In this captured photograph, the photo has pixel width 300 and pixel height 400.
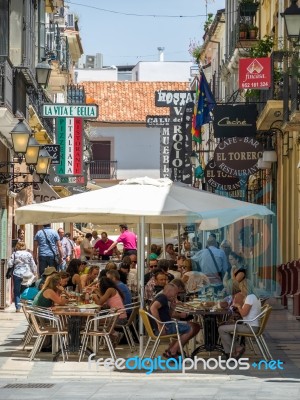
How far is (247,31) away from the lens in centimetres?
3484

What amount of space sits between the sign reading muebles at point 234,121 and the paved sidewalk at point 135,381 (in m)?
→ 10.8

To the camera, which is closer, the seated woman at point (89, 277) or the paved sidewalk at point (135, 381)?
the paved sidewalk at point (135, 381)

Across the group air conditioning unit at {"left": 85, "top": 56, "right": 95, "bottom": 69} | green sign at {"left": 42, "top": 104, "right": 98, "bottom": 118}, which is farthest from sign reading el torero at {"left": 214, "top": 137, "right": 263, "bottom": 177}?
air conditioning unit at {"left": 85, "top": 56, "right": 95, "bottom": 69}

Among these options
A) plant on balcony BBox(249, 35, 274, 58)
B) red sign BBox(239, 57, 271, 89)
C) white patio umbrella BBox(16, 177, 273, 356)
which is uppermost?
plant on balcony BBox(249, 35, 274, 58)

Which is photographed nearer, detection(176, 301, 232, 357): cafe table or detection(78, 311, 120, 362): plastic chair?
detection(78, 311, 120, 362): plastic chair

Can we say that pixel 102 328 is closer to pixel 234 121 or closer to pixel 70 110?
pixel 234 121

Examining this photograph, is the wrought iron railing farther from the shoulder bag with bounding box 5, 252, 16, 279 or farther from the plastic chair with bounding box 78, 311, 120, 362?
the plastic chair with bounding box 78, 311, 120, 362

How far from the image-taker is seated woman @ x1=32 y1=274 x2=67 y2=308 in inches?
709

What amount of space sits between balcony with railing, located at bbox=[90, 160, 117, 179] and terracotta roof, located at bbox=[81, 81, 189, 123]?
8.38 feet

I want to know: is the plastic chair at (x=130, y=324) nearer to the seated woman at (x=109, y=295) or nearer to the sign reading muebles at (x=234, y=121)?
the seated woman at (x=109, y=295)

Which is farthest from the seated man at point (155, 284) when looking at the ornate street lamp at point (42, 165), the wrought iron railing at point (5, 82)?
the ornate street lamp at point (42, 165)

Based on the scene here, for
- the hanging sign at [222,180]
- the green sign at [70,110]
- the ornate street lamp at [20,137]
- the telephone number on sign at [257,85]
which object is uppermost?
the telephone number on sign at [257,85]

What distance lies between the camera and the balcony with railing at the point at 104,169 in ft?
228

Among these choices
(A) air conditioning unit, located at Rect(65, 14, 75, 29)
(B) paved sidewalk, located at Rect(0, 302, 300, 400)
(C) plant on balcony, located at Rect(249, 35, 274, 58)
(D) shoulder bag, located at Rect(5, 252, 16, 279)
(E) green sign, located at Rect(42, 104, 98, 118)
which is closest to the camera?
(B) paved sidewalk, located at Rect(0, 302, 300, 400)
